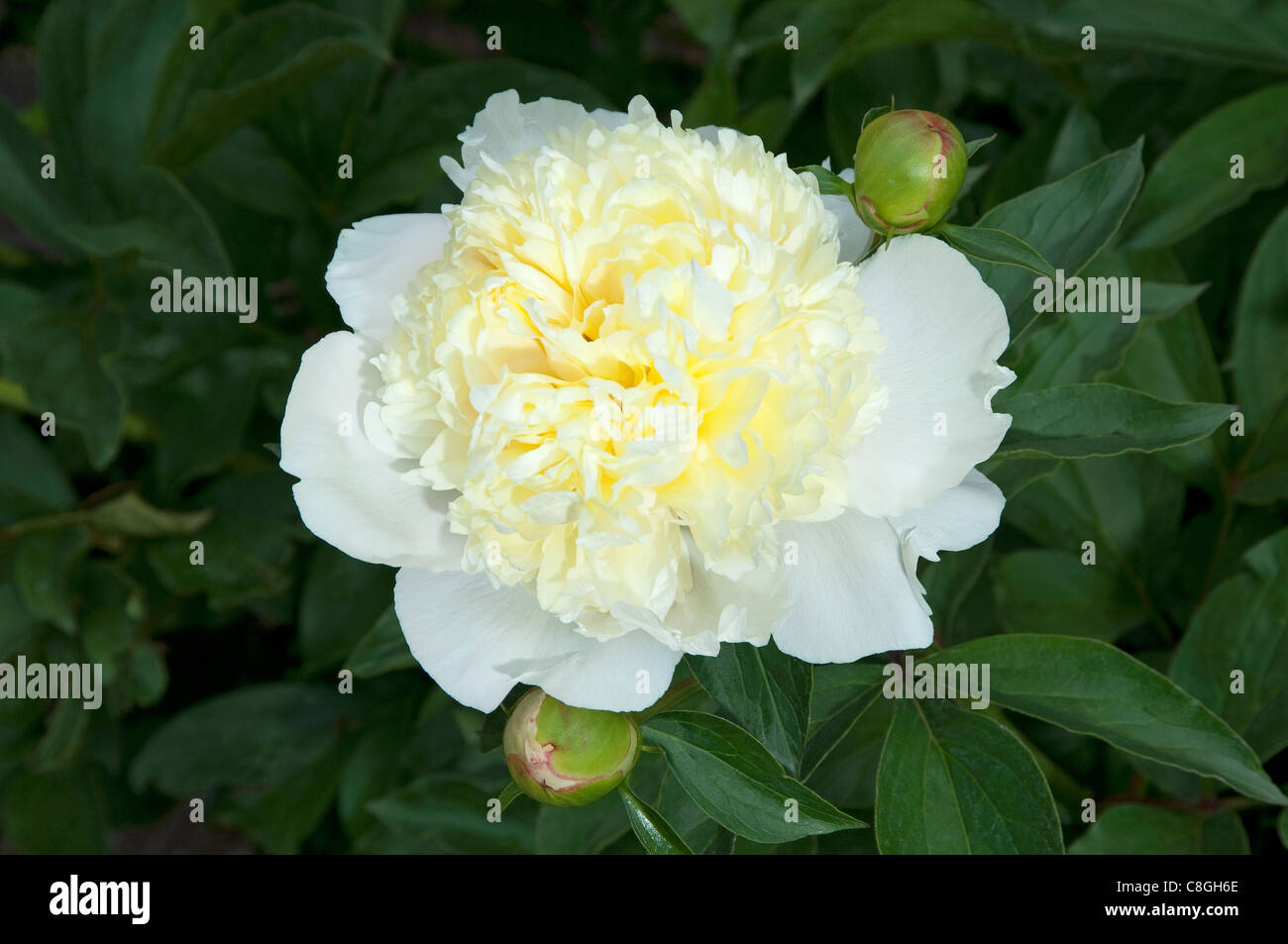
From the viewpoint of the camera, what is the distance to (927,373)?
685 mm

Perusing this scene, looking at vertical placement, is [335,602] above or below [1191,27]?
below

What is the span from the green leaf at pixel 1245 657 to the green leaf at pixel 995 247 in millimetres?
488

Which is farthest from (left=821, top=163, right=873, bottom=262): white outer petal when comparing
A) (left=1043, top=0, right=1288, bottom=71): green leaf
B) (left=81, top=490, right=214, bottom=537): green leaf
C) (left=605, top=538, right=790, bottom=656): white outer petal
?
(left=81, top=490, right=214, bottom=537): green leaf

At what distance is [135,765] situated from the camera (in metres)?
1.58

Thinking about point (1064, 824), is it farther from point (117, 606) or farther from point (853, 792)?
point (117, 606)

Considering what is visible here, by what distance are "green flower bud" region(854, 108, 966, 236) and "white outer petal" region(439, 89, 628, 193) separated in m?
0.18

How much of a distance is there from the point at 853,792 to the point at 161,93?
1040 millimetres

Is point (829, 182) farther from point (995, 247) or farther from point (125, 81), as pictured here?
point (125, 81)

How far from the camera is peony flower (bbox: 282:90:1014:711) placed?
61cm

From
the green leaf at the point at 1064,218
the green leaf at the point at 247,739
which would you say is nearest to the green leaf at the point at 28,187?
the green leaf at the point at 247,739

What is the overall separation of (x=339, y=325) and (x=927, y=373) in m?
1.02

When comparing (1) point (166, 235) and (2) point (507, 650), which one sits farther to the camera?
(1) point (166, 235)

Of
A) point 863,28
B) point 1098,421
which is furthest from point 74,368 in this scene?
point 1098,421

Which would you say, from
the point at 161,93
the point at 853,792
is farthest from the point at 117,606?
the point at 853,792
